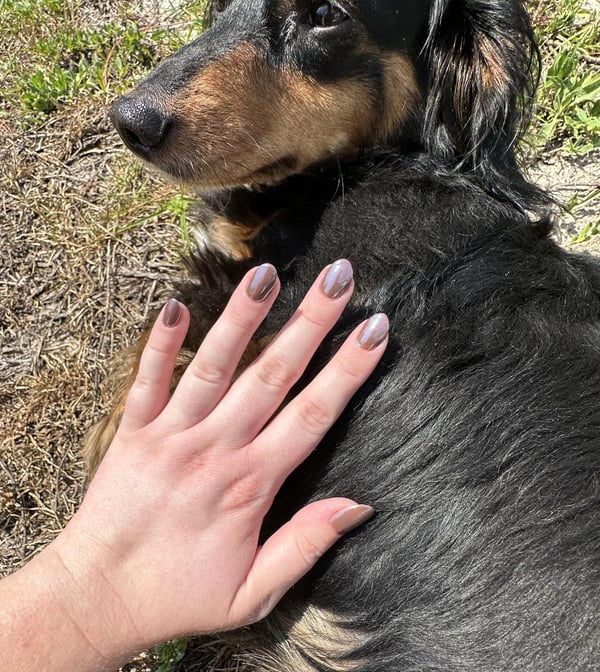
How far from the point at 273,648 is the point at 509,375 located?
1.22 metres

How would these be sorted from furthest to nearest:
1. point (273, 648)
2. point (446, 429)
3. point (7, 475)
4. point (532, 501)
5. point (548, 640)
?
1. point (7, 475)
2. point (273, 648)
3. point (446, 429)
4. point (532, 501)
5. point (548, 640)

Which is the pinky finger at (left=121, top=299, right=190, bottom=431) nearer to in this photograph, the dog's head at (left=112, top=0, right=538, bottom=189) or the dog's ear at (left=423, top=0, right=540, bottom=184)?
the dog's head at (left=112, top=0, right=538, bottom=189)

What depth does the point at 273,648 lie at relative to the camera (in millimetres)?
2211

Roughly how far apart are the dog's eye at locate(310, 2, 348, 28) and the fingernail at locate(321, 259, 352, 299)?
822 mm

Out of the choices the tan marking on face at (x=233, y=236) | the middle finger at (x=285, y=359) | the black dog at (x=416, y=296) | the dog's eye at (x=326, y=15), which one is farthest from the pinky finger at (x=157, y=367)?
the dog's eye at (x=326, y=15)

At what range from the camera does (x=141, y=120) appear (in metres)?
1.94

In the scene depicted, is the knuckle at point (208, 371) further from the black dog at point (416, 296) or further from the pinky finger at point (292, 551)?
the pinky finger at point (292, 551)

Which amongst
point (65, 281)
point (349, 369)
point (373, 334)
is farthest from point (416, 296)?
point (65, 281)

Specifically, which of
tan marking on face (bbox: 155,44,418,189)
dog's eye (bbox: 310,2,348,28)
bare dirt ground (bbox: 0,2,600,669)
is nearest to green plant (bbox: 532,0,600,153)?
bare dirt ground (bbox: 0,2,600,669)

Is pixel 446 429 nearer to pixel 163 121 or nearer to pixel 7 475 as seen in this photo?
pixel 163 121

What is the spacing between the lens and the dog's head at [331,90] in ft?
6.68

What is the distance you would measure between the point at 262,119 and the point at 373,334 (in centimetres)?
81

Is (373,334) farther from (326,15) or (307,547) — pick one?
(326,15)

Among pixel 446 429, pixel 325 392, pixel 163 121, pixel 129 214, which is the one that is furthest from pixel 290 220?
pixel 129 214
